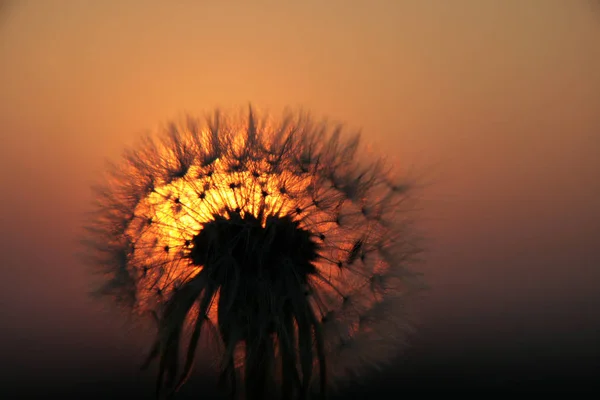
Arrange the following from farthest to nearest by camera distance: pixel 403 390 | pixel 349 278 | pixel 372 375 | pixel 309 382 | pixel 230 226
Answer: pixel 403 390 < pixel 372 375 < pixel 349 278 < pixel 230 226 < pixel 309 382

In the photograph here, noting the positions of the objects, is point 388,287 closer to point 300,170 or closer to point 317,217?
point 317,217

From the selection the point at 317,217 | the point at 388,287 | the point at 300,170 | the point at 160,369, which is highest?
the point at 300,170

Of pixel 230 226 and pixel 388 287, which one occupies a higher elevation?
pixel 230 226

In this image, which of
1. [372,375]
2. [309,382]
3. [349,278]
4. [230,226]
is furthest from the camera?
[372,375]

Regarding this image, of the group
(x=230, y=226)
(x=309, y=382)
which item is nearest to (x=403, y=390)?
(x=309, y=382)

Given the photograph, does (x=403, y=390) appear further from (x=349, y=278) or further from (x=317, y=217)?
(x=317, y=217)

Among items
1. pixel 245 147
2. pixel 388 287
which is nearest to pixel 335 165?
pixel 245 147

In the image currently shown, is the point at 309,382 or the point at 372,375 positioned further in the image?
the point at 372,375
